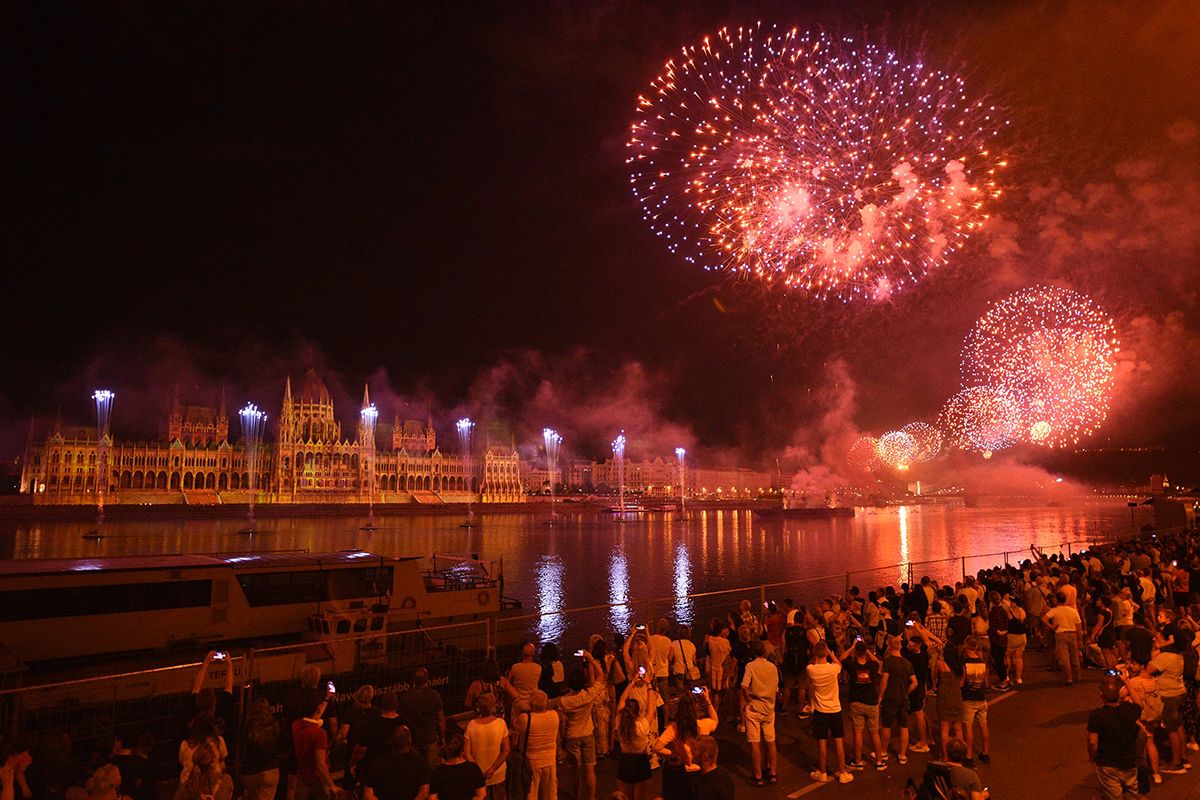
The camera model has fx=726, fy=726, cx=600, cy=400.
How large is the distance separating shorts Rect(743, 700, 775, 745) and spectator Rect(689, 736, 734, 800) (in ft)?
8.00

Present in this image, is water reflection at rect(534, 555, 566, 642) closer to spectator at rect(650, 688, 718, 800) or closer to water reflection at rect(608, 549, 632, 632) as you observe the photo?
water reflection at rect(608, 549, 632, 632)

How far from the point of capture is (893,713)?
6.88m

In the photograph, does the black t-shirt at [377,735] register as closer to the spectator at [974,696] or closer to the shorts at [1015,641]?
the spectator at [974,696]

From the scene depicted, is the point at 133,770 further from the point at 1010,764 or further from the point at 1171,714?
the point at 1171,714

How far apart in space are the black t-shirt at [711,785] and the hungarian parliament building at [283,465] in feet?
355

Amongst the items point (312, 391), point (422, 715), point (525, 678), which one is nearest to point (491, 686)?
point (525, 678)

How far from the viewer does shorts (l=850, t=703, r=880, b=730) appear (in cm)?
681

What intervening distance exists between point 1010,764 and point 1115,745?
174 cm

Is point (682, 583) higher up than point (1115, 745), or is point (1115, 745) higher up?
point (1115, 745)

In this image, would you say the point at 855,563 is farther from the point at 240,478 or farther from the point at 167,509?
the point at 240,478

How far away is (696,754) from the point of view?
4266 mm

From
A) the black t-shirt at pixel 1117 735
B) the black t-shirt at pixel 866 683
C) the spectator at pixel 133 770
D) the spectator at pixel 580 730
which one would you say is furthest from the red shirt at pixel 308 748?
the black t-shirt at pixel 1117 735

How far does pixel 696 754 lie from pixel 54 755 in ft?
14.1

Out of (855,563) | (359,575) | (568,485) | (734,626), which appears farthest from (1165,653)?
(568,485)
